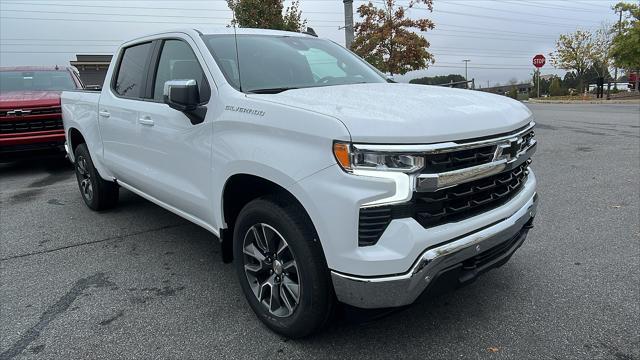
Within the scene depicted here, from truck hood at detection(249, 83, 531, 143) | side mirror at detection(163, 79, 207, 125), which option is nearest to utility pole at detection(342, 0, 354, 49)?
truck hood at detection(249, 83, 531, 143)

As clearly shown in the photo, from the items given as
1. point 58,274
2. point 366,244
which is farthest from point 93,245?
point 366,244

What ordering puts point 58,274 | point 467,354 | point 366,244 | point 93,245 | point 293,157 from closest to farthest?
point 366,244, point 293,157, point 467,354, point 58,274, point 93,245

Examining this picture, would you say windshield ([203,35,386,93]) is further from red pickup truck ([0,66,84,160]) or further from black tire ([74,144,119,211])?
red pickup truck ([0,66,84,160])

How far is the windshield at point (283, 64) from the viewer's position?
337cm

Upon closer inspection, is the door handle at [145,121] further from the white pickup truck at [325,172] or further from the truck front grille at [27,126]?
the truck front grille at [27,126]

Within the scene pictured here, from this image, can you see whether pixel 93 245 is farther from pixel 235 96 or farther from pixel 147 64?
pixel 235 96

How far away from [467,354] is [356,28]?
67.4 ft

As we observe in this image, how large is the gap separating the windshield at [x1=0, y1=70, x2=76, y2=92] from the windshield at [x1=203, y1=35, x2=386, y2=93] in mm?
7143

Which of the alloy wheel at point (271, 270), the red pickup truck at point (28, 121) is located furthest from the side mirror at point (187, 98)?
the red pickup truck at point (28, 121)

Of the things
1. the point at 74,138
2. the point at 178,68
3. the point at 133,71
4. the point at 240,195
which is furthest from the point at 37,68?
the point at 240,195

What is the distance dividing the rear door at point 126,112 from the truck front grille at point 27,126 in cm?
426

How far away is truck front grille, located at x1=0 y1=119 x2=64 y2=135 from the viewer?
8.14m

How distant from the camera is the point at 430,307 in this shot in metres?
3.27

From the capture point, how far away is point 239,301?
11.3ft
